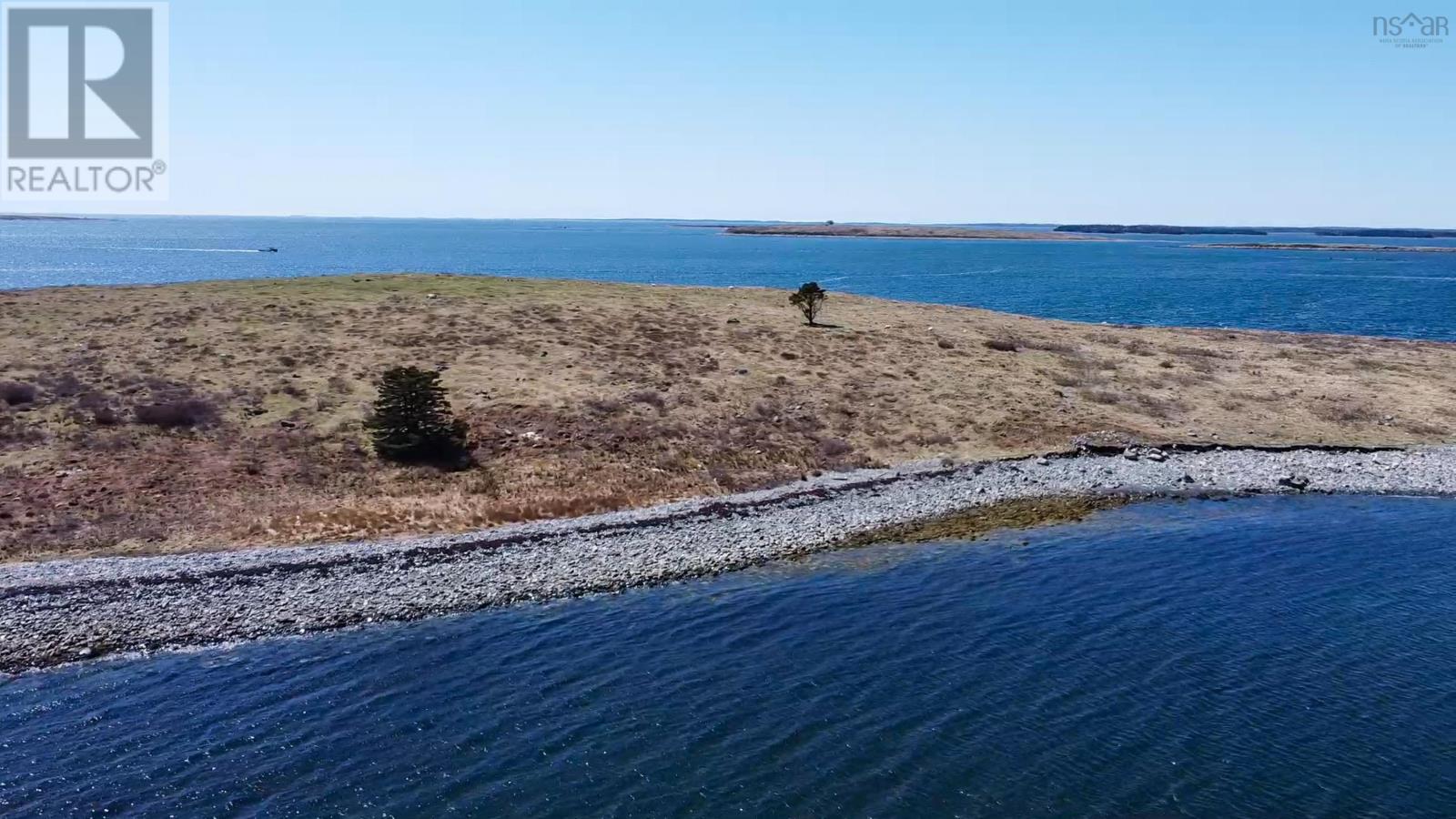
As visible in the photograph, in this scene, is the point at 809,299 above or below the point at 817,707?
above

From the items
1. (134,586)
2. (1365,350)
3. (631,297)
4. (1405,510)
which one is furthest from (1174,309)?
(134,586)

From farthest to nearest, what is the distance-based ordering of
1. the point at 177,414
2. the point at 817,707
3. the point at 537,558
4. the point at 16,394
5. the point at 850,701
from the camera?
the point at 16,394 < the point at 177,414 < the point at 537,558 < the point at 850,701 < the point at 817,707

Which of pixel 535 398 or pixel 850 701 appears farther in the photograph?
pixel 535 398

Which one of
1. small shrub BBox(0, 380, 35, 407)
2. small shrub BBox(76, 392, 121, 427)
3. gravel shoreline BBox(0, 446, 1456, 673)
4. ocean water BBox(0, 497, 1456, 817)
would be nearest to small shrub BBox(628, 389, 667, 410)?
gravel shoreline BBox(0, 446, 1456, 673)

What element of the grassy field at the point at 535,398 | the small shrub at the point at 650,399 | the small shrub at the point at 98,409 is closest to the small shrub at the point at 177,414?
the grassy field at the point at 535,398

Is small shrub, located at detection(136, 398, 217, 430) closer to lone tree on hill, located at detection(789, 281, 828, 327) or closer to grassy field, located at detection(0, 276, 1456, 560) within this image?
grassy field, located at detection(0, 276, 1456, 560)

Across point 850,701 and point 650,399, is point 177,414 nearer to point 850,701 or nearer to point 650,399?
point 650,399

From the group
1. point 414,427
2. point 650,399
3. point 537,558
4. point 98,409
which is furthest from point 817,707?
point 98,409

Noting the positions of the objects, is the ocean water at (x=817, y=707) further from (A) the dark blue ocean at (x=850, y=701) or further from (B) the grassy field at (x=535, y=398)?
(B) the grassy field at (x=535, y=398)
